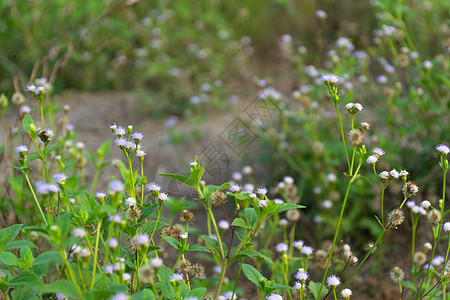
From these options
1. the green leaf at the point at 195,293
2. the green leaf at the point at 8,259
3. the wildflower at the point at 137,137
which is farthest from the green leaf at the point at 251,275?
the green leaf at the point at 8,259

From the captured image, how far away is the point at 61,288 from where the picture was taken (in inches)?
38.7

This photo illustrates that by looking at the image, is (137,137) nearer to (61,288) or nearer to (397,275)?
(61,288)

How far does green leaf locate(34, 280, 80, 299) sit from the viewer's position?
96 centimetres

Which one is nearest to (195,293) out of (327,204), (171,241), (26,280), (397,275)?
(171,241)

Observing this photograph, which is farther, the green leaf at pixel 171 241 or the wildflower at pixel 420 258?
the wildflower at pixel 420 258

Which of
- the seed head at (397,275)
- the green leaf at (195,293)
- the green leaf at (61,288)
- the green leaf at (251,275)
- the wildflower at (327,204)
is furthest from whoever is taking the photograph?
the wildflower at (327,204)

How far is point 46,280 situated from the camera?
1647 mm

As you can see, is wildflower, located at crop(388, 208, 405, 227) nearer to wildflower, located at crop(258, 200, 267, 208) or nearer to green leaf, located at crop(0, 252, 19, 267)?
wildflower, located at crop(258, 200, 267, 208)

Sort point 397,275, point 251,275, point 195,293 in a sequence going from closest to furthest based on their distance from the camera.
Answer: point 195,293
point 251,275
point 397,275

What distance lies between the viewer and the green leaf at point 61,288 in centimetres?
96

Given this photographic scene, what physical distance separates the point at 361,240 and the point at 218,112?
1.60 meters

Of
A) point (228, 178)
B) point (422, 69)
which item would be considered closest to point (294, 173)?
point (228, 178)

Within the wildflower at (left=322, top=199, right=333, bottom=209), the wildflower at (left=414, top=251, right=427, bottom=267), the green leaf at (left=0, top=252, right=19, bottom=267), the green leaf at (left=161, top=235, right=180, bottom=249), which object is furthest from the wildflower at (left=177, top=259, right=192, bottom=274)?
the wildflower at (left=322, top=199, right=333, bottom=209)

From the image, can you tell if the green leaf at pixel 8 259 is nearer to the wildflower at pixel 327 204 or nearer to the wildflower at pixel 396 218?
the wildflower at pixel 396 218
